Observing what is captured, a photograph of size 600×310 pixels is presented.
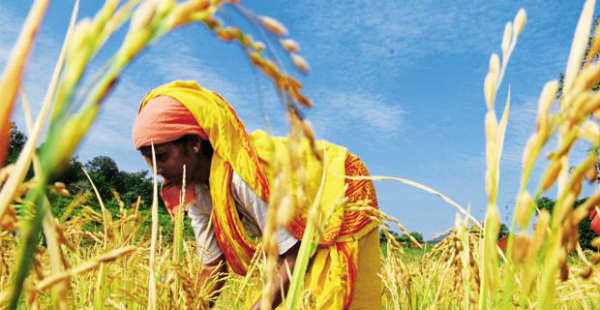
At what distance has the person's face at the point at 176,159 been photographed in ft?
7.80

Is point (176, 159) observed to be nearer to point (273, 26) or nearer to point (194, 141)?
point (194, 141)

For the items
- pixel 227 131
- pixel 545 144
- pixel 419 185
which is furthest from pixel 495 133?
pixel 227 131

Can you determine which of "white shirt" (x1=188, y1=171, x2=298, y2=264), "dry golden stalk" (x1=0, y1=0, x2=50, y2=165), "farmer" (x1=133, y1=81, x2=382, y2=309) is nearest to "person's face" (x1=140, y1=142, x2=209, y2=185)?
"farmer" (x1=133, y1=81, x2=382, y2=309)

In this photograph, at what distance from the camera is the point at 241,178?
2275mm

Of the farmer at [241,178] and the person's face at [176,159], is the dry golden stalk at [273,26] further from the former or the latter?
the person's face at [176,159]

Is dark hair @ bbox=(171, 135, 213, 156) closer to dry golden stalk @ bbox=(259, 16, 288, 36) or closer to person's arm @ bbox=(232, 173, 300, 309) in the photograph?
person's arm @ bbox=(232, 173, 300, 309)

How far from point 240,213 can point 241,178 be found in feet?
1.44

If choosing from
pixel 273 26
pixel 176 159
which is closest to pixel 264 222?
pixel 176 159

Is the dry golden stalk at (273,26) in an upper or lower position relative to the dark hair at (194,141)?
lower

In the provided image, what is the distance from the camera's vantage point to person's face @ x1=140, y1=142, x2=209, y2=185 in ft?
7.80

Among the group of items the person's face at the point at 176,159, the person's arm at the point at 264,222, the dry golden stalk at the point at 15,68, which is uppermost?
the person's face at the point at 176,159

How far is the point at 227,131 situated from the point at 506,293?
1825 mm

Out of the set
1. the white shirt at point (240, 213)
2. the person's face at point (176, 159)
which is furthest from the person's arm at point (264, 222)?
the person's face at point (176, 159)

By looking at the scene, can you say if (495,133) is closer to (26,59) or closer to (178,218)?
(26,59)
